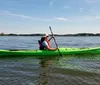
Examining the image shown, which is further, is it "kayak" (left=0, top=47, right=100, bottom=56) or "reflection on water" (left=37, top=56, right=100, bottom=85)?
"kayak" (left=0, top=47, right=100, bottom=56)

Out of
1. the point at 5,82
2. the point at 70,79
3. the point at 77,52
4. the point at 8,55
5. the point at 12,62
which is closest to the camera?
the point at 5,82

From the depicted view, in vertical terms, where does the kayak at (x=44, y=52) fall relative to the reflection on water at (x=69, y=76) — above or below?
above

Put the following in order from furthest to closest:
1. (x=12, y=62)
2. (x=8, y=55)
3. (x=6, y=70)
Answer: (x=8, y=55)
(x=12, y=62)
(x=6, y=70)

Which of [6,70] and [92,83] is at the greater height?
[6,70]

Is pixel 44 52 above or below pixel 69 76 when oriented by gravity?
above

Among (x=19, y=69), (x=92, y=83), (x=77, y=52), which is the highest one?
(x=77, y=52)

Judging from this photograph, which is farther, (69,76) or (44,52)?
(44,52)

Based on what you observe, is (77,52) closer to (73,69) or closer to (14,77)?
(73,69)

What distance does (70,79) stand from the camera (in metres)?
9.81

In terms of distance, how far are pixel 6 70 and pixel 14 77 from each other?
1720 millimetres

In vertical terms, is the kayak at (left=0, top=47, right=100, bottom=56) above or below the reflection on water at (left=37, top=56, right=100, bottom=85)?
above

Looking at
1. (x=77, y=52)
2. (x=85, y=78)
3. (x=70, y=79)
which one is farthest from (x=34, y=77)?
(x=77, y=52)

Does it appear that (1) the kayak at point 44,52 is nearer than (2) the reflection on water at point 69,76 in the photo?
No

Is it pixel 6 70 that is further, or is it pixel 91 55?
pixel 91 55
